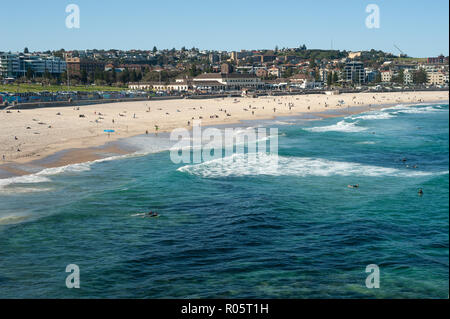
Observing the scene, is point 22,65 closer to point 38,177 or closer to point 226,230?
point 38,177

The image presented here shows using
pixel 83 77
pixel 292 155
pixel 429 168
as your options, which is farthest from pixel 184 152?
pixel 83 77

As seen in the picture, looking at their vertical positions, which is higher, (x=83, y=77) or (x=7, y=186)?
(x=83, y=77)

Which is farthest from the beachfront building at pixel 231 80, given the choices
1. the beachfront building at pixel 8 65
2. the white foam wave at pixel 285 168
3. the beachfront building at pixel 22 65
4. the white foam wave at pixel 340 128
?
the white foam wave at pixel 285 168

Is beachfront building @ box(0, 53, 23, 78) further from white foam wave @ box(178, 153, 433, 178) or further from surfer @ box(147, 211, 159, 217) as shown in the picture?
surfer @ box(147, 211, 159, 217)

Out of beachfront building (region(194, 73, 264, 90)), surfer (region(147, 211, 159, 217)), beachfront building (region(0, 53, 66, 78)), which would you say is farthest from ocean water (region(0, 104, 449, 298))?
beachfront building (region(0, 53, 66, 78))

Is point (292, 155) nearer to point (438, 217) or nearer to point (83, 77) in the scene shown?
point (438, 217)

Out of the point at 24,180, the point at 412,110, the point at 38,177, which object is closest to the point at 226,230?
the point at 24,180
